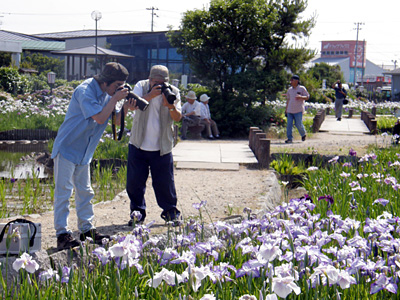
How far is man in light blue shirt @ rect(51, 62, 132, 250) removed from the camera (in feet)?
14.9

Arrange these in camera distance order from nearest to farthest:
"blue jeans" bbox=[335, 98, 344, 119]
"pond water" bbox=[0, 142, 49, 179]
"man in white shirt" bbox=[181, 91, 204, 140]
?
"pond water" bbox=[0, 142, 49, 179] < "man in white shirt" bbox=[181, 91, 204, 140] < "blue jeans" bbox=[335, 98, 344, 119]

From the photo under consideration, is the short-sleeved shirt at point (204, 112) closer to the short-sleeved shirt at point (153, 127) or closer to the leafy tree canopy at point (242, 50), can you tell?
the leafy tree canopy at point (242, 50)

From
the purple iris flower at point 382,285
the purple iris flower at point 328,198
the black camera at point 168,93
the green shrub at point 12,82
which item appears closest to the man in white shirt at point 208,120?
the black camera at point 168,93

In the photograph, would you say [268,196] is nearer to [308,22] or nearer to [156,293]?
[156,293]

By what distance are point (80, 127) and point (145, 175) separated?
4.18 feet

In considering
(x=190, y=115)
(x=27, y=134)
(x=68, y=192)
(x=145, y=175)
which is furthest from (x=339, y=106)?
(x=68, y=192)

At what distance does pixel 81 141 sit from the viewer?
4.66 metres

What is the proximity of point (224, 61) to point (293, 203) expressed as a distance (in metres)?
13.3

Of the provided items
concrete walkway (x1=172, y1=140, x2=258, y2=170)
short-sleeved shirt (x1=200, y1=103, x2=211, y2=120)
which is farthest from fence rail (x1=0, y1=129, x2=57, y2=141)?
concrete walkway (x1=172, y1=140, x2=258, y2=170)

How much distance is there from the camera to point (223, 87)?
56.6 feet

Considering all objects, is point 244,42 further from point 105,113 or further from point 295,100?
point 105,113

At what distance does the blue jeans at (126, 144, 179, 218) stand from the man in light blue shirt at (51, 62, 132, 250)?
2.90 ft

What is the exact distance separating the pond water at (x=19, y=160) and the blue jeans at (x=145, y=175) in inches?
162

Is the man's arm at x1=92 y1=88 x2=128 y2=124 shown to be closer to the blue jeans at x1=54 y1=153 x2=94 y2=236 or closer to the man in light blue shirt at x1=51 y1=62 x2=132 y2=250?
the man in light blue shirt at x1=51 y1=62 x2=132 y2=250
